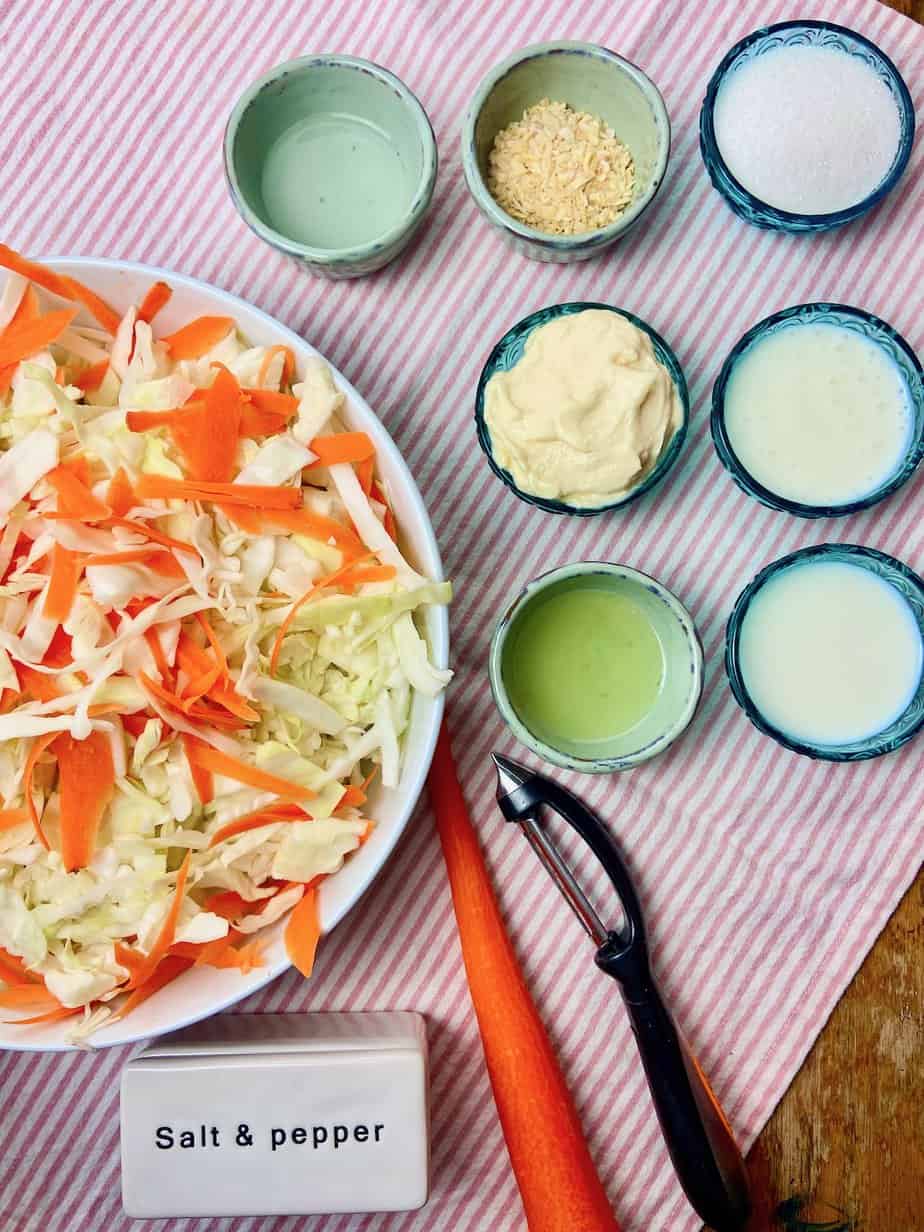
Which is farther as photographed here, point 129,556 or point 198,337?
point 198,337

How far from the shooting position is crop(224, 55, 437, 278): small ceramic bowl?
1.43 metres

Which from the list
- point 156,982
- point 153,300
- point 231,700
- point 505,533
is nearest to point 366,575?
point 231,700

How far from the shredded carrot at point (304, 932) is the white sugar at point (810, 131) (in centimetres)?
106

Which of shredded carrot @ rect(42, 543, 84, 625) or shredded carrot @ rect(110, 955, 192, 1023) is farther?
shredded carrot @ rect(110, 955, 192, 1023)

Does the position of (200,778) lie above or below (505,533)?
below

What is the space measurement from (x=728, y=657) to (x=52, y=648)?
82 centimetres

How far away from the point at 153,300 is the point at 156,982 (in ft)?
2.66

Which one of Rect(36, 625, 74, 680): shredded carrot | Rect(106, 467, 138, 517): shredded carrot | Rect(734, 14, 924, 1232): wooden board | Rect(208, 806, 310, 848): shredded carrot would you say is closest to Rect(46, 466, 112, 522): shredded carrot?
Rect(106, 467, 138, 517): shredded carrot

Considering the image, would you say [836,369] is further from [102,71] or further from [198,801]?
[102,71]

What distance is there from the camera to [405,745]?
4.40ft

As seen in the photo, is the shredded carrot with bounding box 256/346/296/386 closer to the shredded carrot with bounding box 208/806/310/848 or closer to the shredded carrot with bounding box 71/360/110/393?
the shredded carrot with bounding box 71/360/110/393

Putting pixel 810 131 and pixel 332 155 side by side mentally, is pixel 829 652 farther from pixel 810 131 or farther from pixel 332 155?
pixel 332 155

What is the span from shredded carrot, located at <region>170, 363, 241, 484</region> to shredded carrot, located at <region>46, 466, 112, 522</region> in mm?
111

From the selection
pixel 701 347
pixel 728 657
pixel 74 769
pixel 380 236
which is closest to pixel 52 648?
pixel 74 769
